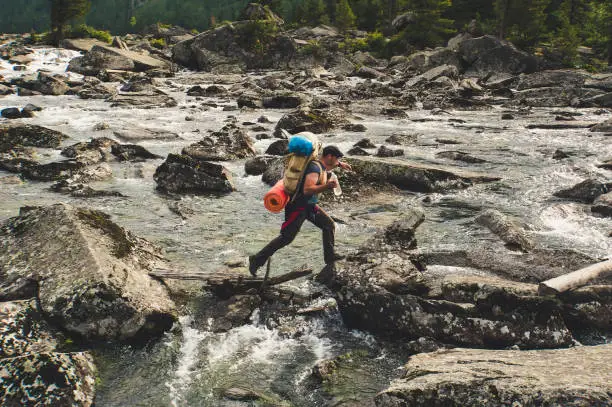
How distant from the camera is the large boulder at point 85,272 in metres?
6.57

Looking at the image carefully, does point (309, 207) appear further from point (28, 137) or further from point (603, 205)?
point (28, 137)

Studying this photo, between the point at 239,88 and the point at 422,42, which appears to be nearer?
the point at 239,88

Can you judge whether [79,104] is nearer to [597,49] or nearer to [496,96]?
[496,96]

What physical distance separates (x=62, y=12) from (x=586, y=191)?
67149mm

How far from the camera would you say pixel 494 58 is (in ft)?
164

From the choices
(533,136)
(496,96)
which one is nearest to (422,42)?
(496,96)

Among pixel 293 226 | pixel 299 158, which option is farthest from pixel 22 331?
pixel 299 158

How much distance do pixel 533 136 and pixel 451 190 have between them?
11.1 metres

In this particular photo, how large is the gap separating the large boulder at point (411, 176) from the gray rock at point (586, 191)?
103 inches

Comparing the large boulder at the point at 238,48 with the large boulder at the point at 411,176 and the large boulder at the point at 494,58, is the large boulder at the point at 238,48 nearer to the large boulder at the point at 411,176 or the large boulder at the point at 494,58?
the large boulder at the point at 494,58

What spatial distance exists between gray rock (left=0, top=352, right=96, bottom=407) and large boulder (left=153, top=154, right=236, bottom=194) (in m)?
8.81

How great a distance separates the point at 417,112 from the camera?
99.9ft

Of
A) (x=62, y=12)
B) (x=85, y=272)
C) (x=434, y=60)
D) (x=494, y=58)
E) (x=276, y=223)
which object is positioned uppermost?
(x=62, y=12)

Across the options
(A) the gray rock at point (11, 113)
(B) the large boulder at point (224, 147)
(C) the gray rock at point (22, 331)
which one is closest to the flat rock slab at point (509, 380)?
(C) the gray rock at point (22, 331)
